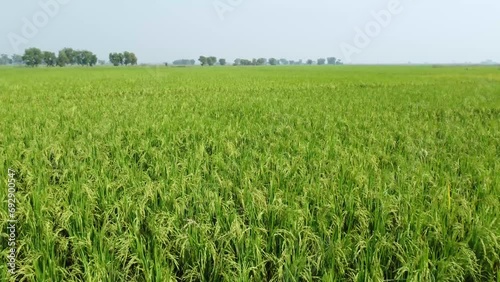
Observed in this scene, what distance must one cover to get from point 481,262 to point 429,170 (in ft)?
6.96

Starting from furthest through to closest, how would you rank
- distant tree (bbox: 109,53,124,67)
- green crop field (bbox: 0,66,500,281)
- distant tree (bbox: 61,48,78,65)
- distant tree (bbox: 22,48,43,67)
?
distant tree (bbox: 109,53,124,67), distant tree (bbox: 61,48,78,65), distant tree (bbox: 22,48,43,67), green crop field (bbox: 0,66,500,281)

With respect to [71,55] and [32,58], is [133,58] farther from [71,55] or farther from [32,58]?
[32,58]

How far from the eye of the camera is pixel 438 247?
2941mm

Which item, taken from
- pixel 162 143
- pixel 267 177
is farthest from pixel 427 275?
pixel 162 143

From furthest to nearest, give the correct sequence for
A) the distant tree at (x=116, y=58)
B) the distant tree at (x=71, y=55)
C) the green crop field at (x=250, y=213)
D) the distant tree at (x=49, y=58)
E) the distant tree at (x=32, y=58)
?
the distant tree at (x=116, y=58)
the distant tree at (x=71, y=55)
the distant tree at (x=49, y=58)
the distant tree at (x=32, y=58)
the green crop field at (x=250, y=213)

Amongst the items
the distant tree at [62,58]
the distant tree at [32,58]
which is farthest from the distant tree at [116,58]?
the distant tree at [32,58]

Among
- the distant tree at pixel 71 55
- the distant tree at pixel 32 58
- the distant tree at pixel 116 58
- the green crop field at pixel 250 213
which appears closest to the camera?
the green crop field at pixel 250 213

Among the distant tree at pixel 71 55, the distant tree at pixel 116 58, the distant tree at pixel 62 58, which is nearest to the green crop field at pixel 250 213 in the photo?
the distant tree at pixel 62 58

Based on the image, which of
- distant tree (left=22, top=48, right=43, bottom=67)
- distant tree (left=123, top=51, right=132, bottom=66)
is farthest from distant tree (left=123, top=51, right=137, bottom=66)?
distant tree (left=22, top=48, right=43, bottom=67)

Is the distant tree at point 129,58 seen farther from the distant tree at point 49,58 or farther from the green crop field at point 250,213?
the green crop field at point 250,213

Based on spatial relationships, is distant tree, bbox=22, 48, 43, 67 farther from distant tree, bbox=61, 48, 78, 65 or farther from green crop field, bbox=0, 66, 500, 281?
green crop field, bbox=0, 66, 500, 281

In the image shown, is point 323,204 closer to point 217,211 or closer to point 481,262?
point 217,211

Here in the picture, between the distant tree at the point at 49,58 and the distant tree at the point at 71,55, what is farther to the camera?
the distant tree at the point at 71,55

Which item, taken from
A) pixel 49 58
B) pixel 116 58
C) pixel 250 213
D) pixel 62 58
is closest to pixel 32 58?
pixel 49 58
